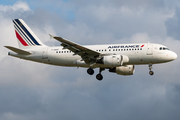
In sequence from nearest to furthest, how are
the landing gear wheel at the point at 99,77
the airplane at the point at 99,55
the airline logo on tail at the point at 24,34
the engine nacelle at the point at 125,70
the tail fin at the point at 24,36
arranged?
1. the airplane at the point at 99,55
2. the landing gear wheel at the point at 99,77
3. the engine nacelle at the point at 125,70
4. the tail fin at the point at 24,36
5. the airline logo on tail at the point at 24,34

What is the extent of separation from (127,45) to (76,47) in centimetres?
778

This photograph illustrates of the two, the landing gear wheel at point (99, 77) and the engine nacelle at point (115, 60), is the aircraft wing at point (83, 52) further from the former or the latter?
the landing gear wheel at point (99, 77)

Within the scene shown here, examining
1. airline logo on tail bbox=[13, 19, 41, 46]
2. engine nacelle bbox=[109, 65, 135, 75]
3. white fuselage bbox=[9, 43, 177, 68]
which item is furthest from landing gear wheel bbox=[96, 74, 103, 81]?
airline logo on tail bbox=[13, 19, 41, 46]

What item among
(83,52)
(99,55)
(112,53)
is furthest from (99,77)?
(83,52)

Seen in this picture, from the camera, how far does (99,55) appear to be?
53.7 metres

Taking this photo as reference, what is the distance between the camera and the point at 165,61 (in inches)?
2088

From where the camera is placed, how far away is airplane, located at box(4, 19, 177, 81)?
173 feet

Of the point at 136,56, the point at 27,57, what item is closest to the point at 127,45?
the point at 136,56

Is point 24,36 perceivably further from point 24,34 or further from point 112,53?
point 112,53

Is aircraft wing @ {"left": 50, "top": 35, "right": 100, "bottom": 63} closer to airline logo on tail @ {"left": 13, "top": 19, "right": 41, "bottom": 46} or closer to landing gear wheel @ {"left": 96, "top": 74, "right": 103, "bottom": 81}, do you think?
→ landing gear wheel @ {"left": 96, "top": 74, "right": 103, "bottom": 81}

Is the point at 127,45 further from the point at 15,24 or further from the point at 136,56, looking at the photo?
the point at 15,24

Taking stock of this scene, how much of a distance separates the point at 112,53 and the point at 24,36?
16706mm

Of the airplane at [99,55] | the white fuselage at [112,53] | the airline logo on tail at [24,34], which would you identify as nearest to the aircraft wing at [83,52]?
the airplane at [99,55]

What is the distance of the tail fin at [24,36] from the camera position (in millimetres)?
60281
